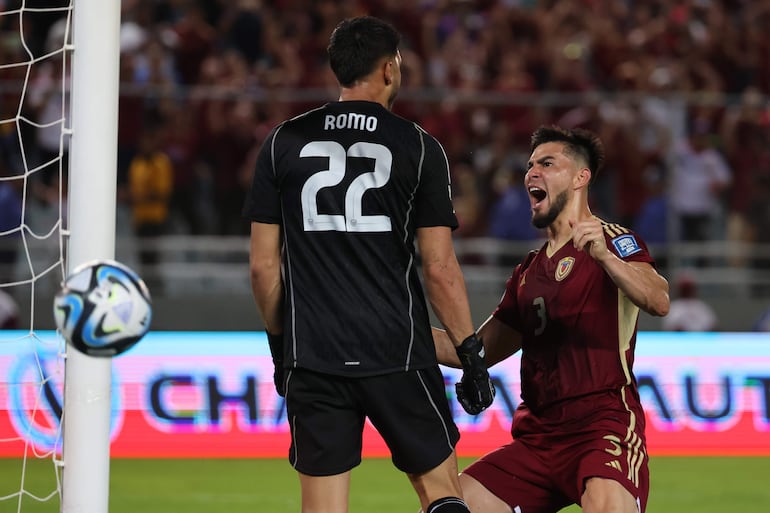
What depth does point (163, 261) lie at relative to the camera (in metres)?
11.1

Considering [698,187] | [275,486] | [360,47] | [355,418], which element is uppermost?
[360,47]

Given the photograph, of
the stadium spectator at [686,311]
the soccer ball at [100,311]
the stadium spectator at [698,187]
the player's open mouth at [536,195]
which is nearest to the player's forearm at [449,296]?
the player's open mouth at [536,195]

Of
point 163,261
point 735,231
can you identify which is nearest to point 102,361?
point 163,261

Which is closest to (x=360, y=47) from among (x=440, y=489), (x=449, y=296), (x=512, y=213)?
(x=449, y=296)

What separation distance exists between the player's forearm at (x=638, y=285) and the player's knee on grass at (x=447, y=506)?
3.33 ft

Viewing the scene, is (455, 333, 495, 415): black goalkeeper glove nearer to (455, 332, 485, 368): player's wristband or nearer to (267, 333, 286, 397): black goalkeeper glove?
(455, 332, 485, 368): player's wristband

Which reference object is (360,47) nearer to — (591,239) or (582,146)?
(591,239)

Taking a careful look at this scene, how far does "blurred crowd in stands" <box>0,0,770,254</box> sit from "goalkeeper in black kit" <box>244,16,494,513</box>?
22.2ft

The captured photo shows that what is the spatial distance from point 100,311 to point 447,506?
1380mm

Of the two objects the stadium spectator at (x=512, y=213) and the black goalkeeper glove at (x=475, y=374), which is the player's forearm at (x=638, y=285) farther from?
the stadium spectator at (x=512, y=213)

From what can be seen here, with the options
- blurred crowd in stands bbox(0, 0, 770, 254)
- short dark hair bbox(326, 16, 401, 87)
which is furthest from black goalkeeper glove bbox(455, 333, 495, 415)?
blurred crowd in stands bbox(0, 0, 770, 254)

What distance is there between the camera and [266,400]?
29.1 feet

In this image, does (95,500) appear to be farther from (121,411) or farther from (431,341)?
(121,411)

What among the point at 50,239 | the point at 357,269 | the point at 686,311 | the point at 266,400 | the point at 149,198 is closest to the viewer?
the point at 357,269
